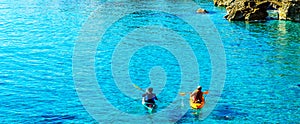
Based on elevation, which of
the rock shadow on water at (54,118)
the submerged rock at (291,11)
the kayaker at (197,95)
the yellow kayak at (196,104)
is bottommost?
the rock shadow on water at (54,118)

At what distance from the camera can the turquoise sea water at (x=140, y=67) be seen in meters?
40.4

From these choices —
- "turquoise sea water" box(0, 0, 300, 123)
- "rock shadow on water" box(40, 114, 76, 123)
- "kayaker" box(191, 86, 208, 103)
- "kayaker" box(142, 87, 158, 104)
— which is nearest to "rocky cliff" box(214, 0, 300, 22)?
"turquoise sea water" box(0, 0, 300, 123)

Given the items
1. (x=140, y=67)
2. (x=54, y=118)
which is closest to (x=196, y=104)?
(x=54, y=118)

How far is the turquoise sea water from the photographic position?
40.4 m

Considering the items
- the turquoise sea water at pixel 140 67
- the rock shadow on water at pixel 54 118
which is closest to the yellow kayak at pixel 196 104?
the turquoise sea water at pixel 140 67

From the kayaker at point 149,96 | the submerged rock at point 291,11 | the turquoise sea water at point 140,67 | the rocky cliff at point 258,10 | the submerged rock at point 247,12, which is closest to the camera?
the kayaker at point 149,96

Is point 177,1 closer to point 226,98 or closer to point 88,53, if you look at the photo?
point 88,53

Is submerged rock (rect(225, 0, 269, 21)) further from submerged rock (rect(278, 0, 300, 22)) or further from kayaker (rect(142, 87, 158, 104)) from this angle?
kayaker (rect(142, 87, 158, 104))

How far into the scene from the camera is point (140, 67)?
178 ft

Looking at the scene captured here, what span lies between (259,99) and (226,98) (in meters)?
3.37

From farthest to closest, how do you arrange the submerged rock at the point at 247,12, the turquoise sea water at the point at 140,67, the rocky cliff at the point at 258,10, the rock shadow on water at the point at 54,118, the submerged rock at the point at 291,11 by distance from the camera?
1. the submerged rock at the point at 247,12
2. the rocky cliff at the point at 258,10
3. the submerged rock at the point at 291,11
4. the turquoise sea water at the point at 140,67
5. the rock shadow on water at the point at 54,118

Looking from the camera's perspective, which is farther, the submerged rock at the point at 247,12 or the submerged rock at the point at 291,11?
the submerged rock at the point at 247,12

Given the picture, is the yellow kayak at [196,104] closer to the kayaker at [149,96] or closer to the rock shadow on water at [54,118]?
the kayaker at [149,96]

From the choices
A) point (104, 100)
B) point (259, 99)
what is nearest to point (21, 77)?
point (104, 100)
